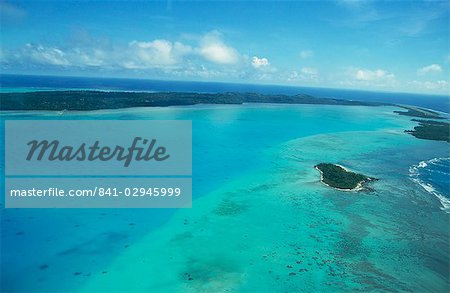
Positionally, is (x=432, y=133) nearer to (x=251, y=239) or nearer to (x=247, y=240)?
(x=251, y=239)

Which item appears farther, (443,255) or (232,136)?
(232,136)

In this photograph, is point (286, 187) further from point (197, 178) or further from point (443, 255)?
point (443, 255)

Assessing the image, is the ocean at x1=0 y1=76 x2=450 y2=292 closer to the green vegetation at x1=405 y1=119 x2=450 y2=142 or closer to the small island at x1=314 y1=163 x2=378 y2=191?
the small island at x1=314 y1=163 x2=378 y2=191

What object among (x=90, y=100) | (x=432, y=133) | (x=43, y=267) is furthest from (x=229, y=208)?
(x=90, y=100)

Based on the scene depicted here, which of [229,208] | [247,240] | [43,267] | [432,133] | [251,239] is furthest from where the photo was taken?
[432,133]

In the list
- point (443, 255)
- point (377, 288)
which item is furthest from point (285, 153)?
point (377, 288)

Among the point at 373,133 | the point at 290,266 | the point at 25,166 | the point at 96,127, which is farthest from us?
the point at 373,133
